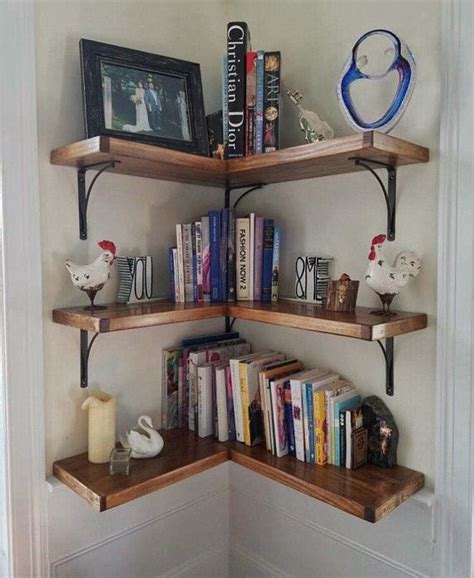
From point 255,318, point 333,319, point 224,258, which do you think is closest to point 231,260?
point 224,258

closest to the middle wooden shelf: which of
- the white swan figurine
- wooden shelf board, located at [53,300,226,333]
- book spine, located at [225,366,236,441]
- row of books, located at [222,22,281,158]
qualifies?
wooden shelf board, located at [53,300,226,333]

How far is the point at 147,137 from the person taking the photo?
134 cm

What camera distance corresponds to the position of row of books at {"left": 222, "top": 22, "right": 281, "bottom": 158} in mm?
1337

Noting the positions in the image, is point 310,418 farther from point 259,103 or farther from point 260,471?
point 259,103

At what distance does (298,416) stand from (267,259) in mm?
475

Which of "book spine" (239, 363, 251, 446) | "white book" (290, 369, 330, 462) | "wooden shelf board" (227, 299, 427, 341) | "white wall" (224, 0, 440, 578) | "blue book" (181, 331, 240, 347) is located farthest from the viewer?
"blue book" (181, 331, 240, 347)

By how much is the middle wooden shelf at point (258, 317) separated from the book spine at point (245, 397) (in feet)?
0.56

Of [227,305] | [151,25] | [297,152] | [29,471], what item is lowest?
[29,471]

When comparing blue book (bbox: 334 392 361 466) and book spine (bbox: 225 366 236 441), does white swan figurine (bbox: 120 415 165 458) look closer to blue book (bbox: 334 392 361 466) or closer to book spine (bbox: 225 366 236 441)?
book spine (bbox: 225 366 236 441)

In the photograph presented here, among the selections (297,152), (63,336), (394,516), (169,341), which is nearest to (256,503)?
(394,516)

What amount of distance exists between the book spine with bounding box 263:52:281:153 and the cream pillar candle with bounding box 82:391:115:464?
844 millimetres

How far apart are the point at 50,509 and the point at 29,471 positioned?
12cm

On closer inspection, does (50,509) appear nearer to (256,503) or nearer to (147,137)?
(256,503)

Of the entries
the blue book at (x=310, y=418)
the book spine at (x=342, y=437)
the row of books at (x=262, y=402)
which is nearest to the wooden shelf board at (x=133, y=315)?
the row of books at (x=262, y=402)
